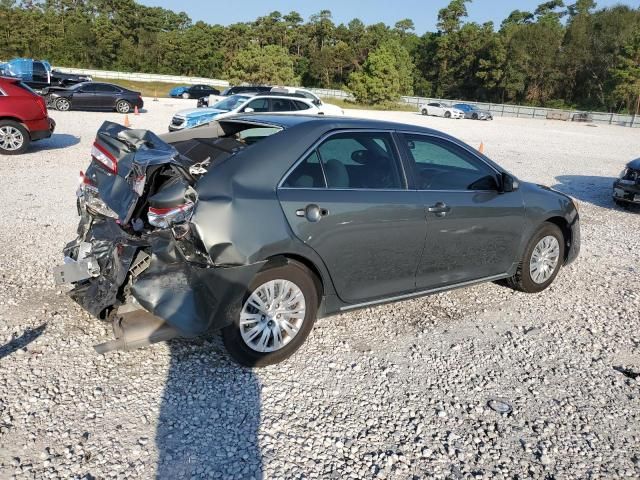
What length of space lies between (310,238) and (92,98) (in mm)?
23860

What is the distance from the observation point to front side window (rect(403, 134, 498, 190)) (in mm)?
4336

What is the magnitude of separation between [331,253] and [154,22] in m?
92.8

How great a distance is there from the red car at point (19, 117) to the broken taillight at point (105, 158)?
836 cm

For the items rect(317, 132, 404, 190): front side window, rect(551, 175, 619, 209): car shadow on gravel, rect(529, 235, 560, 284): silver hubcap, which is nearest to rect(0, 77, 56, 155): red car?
rect(317, 132, 404, 190): front side window

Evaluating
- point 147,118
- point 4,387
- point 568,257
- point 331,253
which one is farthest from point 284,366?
point 147,118

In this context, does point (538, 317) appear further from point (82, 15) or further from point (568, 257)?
point (82, 15)

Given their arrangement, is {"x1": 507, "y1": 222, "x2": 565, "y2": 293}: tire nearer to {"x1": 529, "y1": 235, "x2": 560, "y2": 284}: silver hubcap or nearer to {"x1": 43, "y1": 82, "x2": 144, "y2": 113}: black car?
{"x1": 529, "y1": 235, "x2": 560, "y2": 284}: silver hubcap

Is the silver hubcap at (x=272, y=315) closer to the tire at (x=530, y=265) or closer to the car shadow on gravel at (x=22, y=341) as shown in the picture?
the car shadow on gravel at (x=22, y=341)

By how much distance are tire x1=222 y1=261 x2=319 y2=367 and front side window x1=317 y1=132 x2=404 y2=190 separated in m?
0.73

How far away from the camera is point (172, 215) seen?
334 cm

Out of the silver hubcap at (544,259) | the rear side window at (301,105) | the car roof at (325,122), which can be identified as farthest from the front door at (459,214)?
the rear side window at (301,105)

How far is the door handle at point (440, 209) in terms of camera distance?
424cm

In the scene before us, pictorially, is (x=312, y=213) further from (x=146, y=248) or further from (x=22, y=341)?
(x=22, y=341)

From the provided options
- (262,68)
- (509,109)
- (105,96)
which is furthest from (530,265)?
(262,68)
